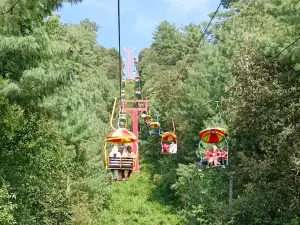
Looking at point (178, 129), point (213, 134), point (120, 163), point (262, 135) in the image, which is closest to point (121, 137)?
point (120, 163)

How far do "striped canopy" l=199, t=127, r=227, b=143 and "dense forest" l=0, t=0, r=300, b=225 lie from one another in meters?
2.98

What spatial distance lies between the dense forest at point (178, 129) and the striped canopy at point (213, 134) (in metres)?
2.98

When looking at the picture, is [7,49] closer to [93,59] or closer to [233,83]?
[233,83]

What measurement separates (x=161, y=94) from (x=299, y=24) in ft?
96.7

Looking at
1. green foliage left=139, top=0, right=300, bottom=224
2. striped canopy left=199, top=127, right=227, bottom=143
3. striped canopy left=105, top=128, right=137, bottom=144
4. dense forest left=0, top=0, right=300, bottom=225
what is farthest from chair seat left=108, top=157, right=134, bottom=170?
green foliage left=139, top=0, right=300, bottom=224

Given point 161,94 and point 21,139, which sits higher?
point 161,94

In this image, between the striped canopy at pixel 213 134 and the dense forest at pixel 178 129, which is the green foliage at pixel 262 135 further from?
the striped canopy at pixel 213 134

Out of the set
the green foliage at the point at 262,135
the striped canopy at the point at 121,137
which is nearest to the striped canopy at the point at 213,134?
the striped canopy at the point at 121,137

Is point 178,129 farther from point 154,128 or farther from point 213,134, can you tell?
point 213,134

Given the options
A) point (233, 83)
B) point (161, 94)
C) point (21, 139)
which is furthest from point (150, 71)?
point (21, 139)

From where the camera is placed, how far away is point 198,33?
2452 inches

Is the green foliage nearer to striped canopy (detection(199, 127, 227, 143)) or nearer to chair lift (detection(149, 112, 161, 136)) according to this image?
chair lift (detection(149, 112, 161, 136))

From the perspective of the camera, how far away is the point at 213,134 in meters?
14.5

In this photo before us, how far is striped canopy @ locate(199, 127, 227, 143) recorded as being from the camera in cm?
1428
